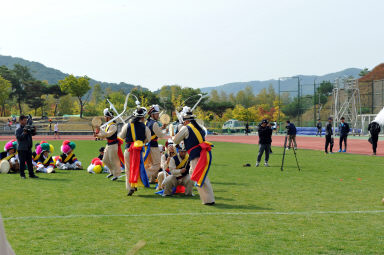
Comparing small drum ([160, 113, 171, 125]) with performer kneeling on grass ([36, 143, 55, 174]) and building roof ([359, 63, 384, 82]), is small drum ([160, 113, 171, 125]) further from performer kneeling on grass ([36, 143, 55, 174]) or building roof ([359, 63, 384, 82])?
building roof ([359, 63, 384, 82])

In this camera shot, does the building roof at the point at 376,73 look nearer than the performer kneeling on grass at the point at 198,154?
No

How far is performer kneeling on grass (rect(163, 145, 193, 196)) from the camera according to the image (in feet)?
34.7

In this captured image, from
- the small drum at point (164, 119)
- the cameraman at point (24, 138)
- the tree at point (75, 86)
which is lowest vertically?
the cameraman at point (24, 138)

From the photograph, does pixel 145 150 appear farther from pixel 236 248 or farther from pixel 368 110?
pixel 368 110

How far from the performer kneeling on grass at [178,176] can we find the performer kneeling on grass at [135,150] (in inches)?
27.5

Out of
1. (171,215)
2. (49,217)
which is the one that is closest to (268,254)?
(171,215)

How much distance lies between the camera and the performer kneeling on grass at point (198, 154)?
929 centimetres

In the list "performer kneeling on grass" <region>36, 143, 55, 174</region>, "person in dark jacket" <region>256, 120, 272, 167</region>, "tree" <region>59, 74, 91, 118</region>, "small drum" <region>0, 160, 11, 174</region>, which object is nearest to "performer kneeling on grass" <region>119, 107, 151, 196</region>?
"performer kneeling on grass" <region>36, 143, 55, 174</region>

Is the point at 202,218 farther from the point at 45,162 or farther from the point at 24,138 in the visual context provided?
the point at 45,162

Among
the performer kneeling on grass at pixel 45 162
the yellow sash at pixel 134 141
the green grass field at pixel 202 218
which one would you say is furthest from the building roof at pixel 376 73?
the yellow sash at pixel 134 141

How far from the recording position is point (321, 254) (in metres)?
5.72

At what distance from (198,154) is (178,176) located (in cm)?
131

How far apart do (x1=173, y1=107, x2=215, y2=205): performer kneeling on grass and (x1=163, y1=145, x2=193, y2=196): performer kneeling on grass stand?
1042mm

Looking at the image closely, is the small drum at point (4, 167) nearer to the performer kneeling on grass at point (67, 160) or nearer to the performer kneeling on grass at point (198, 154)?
the performer kneeling on grass at point (67, 160)
